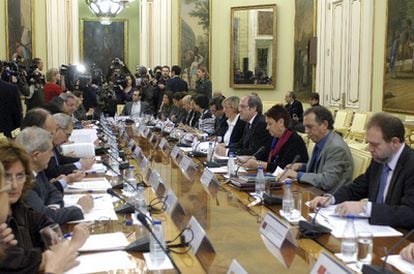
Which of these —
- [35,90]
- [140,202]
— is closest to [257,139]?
[140,202]

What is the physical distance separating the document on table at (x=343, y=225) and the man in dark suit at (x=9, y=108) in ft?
17.3

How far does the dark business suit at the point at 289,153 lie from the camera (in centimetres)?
494

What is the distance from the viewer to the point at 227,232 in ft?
9.33

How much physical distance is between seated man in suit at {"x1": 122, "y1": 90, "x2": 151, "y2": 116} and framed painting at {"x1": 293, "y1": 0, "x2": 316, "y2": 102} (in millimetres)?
3826

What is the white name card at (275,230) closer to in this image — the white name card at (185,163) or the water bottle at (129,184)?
the water bottle at (129,184)

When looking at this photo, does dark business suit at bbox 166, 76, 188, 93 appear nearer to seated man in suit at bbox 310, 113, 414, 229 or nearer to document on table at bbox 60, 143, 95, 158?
document on table at bbox 60, 143, 95, 158

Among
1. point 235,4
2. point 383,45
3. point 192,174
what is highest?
point 235,4

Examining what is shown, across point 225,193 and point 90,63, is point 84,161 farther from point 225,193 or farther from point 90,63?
point 90,63

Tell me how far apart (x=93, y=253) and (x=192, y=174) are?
216cm

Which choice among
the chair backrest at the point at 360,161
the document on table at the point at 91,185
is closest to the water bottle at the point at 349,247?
the chair backrest at the point at 360,161

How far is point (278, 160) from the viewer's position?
5004mm

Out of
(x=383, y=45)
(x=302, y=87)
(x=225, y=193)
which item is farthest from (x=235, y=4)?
(x=225, y=193)

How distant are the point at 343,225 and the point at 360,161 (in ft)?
4.59

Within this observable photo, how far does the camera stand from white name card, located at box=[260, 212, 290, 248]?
8.42 feet
